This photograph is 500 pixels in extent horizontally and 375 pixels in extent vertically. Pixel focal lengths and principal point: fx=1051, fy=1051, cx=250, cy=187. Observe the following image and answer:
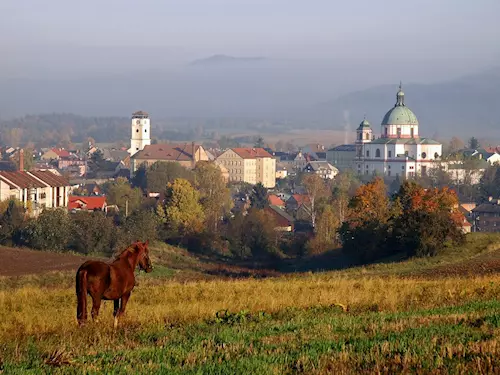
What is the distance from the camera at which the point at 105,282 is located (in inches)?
492

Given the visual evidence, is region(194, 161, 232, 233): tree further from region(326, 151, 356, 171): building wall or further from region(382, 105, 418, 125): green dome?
region(326, 151, 356, 171): building wall

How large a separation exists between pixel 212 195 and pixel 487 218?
24.0 meters

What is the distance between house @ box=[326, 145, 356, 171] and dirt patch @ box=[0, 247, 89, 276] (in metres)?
134

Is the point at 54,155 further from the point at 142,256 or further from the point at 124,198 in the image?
the point at 142,256

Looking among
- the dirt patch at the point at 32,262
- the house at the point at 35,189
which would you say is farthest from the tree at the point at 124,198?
the dirt patch at the point at 32,262

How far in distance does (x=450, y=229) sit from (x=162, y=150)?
115 m

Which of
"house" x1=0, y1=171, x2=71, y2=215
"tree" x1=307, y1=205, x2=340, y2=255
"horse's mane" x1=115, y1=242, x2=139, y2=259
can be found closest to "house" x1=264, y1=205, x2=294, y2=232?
"tree" x1=307, y1=205, x2=340, y2=255

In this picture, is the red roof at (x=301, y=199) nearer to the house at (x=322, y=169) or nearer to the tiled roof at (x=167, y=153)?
the tiled roof at (x=167, y=153)

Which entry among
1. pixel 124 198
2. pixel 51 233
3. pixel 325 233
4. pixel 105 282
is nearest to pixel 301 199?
pixel 124 198

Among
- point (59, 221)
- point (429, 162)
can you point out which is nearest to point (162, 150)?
point (429, 162)

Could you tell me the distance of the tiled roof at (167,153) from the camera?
14700 centimetres

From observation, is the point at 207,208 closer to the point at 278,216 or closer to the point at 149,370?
the point at 278,216

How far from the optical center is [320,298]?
15797 mm

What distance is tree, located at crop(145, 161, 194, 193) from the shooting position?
98.8 m
